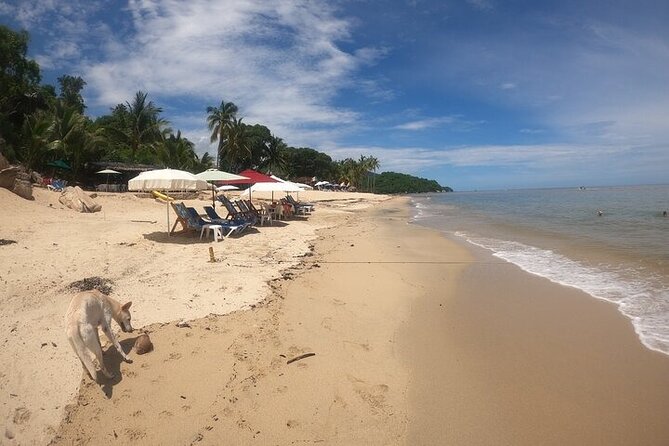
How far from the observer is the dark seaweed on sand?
4949 millimetres

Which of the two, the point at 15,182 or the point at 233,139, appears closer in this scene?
the point at 15,182

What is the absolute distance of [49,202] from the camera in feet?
43.0

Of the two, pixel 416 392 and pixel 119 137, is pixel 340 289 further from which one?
pixel 119 137

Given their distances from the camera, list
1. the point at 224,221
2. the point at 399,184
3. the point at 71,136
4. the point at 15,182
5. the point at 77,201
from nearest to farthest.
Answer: the point at 224,221 < the point at 15,182 < the point at 77,201 < the point at 71,136 < the point at 399,184

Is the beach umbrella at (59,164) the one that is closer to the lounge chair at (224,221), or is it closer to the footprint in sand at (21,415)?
the lounge chair at (224,221)

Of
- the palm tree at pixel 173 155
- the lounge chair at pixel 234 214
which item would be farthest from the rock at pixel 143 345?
the palm tree at pixel 173 155

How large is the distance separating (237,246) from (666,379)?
24.7 ft

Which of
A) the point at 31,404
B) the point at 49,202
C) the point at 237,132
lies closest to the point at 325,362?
the point at 31,404

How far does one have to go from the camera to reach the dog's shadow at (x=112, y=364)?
317cm

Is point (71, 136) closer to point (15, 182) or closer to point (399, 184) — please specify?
point (15, 182)

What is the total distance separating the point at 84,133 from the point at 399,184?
11478 centimetres

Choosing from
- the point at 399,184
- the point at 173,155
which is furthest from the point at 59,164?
the point at 399,184

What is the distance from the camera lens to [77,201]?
43.0 feet

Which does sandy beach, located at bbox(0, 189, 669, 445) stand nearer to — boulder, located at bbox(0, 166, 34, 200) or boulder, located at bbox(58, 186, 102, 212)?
boulder, located at bbox(0, 166, 34, 200)
